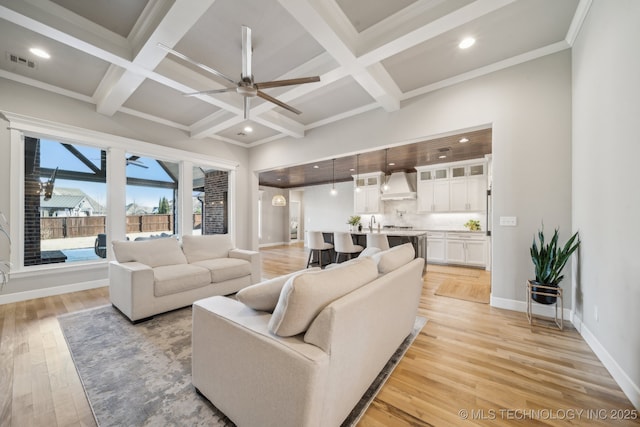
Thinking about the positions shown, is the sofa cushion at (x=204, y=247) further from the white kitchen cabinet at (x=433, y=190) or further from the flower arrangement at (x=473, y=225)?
the flower arrangement at (x=473, y=225)

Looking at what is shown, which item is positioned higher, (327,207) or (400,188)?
(400,188)

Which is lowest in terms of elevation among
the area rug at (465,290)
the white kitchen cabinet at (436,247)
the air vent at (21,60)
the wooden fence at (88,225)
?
the area rug at (465,290)

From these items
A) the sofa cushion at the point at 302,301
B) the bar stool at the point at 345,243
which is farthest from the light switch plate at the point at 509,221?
the sofa cushion at the point at 302,301

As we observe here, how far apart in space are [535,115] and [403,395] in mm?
3304

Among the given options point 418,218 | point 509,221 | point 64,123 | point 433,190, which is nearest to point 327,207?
point 418,218

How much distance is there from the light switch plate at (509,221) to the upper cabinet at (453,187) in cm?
320

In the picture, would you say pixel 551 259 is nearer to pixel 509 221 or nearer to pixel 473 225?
pixel 509 221

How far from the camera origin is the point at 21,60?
2840 millimetres

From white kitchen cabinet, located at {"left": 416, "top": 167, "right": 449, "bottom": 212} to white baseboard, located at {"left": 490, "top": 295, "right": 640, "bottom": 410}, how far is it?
3572mm

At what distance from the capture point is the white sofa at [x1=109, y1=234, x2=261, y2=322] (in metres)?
2.60

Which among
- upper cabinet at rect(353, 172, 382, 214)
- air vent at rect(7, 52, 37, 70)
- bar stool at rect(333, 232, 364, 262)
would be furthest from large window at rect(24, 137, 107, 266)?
upper cabinet at rect(353, 172, 382, 214)

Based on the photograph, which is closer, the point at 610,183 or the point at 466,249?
the point at 610,183

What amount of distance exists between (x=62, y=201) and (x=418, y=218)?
7690 millimetres

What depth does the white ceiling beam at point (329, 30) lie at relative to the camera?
1.90m
